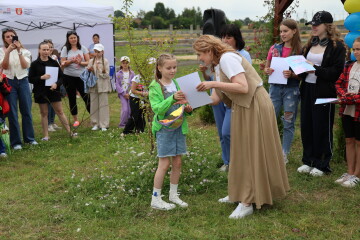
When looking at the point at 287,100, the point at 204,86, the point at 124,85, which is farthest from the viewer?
the point at 124,85

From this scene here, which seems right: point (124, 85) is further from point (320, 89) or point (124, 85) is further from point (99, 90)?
point (320, 89)

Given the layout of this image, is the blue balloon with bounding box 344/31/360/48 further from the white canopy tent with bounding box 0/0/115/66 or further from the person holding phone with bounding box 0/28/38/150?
the white canopy tent with bounding box 0/0/115/66

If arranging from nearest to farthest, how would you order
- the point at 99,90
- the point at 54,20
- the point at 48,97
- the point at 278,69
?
the point at 278,69
the point at 48,97
the point at 99,90
the point at 54,20

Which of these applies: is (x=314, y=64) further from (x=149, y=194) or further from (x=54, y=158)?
(x=54, y=158)

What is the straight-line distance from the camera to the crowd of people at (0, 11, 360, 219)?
164 inches

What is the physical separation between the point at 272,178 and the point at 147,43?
3155 millimetres

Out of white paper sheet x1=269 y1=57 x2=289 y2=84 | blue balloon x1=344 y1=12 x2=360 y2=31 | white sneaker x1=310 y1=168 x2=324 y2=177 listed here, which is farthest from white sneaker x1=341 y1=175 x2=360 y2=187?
blue balloon x1=344 y1=12 x2=360 y2=31

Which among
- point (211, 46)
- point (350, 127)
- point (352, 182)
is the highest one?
point (211, 46)

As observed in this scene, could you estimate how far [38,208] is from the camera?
476 centimetres

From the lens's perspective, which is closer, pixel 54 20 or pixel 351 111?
pixel 351 111

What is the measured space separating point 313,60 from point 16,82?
505 cm

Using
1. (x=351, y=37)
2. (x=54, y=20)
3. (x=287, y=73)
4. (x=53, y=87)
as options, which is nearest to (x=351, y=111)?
(x=287, y=73)

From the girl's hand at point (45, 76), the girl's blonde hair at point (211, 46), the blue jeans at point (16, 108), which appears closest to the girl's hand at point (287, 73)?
the girl's blonde hair at point (211, 46)

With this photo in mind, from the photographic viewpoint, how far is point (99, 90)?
916cm
